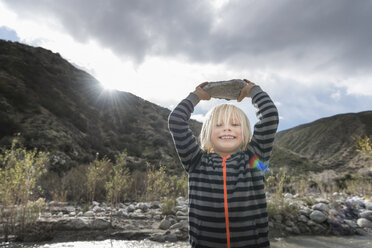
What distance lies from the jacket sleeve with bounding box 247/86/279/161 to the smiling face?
104 mm

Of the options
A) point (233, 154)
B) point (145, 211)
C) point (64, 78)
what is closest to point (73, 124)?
point (64, 78)

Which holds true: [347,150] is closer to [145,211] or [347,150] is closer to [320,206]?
[320,206]

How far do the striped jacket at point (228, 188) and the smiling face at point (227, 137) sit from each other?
75 millimetres

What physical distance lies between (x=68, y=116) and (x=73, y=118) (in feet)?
1.27

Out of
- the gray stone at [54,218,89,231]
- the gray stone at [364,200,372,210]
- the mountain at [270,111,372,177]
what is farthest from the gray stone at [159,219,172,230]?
the mountain at [270,111,372,177]

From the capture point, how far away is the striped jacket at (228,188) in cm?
127

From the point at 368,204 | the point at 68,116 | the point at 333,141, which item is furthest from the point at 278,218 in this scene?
the point at 333,141

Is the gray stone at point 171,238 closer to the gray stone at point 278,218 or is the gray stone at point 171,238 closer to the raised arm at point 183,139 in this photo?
the gray stone at point 278,218

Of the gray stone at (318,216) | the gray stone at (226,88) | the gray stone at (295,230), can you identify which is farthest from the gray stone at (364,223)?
the gray stone at (226,88)

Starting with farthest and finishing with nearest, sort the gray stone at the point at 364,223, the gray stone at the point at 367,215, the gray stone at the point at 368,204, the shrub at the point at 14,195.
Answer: the gray stone at the point at 368,204
the gray stone at the point at 367,215
the gray stone at the point at 364,223
the shrub at the point at 14,195

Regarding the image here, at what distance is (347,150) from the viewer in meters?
42.9

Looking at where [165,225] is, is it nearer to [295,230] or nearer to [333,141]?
[295,230]

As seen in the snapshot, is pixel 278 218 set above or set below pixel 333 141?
below

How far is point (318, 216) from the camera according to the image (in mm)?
5488
